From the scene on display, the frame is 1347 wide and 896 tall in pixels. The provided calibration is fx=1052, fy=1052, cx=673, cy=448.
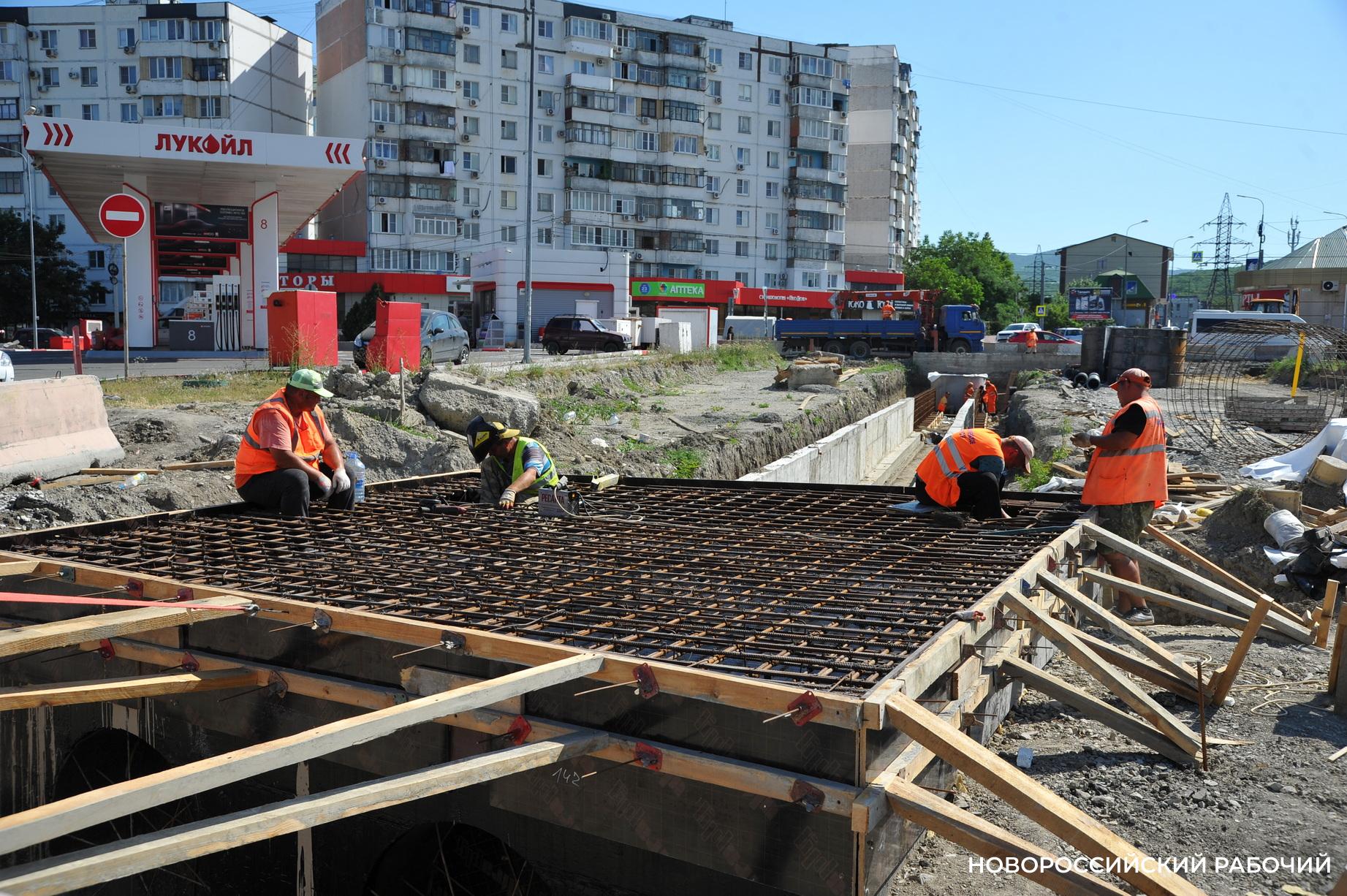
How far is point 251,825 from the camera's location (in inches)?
111

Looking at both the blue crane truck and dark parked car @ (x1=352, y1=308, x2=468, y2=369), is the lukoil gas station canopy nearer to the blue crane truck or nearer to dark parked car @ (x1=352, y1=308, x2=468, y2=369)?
dark parked car @ (x1=352, y1=308, x2=468, y2=369)

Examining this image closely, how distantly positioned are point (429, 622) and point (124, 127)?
2351 cm

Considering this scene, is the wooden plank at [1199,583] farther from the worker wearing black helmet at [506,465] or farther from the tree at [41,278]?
the tree at [41,278]

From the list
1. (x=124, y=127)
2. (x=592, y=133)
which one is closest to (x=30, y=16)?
(x=592, y=133)

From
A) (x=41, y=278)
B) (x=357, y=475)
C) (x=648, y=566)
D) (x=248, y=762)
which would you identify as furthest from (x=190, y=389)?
(x=41, y=278)

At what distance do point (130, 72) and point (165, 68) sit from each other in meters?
3.57

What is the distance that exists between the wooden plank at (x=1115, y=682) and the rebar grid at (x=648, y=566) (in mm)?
349

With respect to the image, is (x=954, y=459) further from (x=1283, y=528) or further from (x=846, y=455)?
(x=846, y=455)

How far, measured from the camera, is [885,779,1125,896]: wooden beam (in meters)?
2.97

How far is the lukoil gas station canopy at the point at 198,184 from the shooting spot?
925 inches

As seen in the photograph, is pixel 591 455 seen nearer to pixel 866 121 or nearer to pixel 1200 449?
pixel 1200 449

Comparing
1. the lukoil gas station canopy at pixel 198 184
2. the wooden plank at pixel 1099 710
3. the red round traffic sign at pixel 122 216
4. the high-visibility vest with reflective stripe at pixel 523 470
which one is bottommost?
the wooden plank at pixel 1099 710

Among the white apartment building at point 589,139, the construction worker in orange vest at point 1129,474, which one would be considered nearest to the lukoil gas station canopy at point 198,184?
the construction worker in orange vest at point 1129,474

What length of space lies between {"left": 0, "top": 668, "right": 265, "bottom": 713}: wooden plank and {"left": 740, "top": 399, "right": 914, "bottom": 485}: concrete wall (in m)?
7.65
